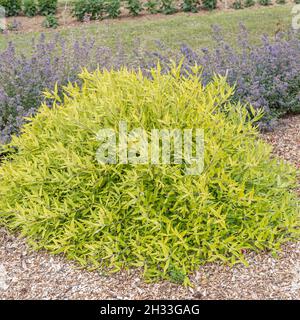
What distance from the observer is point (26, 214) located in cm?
371

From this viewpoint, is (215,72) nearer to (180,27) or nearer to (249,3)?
(180,27)

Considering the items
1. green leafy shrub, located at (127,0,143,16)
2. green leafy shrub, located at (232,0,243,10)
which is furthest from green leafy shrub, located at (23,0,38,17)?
green leafy shrub, located at (232,0,243,10)

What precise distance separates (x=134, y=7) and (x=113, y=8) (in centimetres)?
42

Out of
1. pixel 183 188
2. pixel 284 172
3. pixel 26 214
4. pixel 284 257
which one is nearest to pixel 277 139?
pixel 284 172

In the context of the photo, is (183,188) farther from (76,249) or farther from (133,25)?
(133,25)

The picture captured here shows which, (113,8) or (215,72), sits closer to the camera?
(215,72)

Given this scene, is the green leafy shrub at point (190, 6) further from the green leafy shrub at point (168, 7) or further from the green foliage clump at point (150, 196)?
the green foliage clump at point (150, 196)

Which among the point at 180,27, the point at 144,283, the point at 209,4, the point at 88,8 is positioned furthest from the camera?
the point at 209,4

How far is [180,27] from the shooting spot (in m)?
9.95

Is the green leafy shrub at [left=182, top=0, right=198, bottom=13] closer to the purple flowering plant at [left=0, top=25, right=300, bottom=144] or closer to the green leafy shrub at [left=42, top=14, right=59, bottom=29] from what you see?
the green leafy shrub at [left=42, top=14, right=59, bottom=29]

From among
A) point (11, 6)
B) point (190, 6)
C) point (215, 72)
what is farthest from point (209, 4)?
point (215, 72)

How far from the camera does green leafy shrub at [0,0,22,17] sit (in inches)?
443

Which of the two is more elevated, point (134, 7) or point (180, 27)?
point (134, 7)

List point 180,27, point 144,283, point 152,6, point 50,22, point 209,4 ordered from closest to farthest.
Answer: point 144,283
point 180,27
point 50,22
point 152,6
point 209,4
